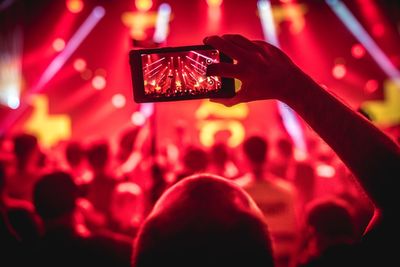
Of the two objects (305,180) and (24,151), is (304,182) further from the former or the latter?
(24,151)

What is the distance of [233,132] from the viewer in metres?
10.4

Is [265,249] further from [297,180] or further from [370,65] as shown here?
[370,65]

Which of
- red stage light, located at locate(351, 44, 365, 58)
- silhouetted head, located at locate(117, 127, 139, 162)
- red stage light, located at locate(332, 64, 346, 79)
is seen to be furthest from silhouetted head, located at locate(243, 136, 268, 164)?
red stage light, located at locate(351, 44, 365, 58)

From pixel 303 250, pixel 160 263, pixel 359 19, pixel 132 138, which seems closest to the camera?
pixel 160 263

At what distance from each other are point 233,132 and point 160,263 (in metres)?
9.53

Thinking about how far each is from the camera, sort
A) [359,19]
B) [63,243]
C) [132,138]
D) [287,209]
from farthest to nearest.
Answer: [359,19] < [132,138] < [287,209] < [63,243]

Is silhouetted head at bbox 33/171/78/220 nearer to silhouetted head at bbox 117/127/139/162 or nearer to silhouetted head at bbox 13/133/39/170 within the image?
silhouetted head at bbox 13/133/39/170

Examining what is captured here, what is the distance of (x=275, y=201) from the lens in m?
3.68

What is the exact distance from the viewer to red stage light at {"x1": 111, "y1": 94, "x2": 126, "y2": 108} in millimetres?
10695

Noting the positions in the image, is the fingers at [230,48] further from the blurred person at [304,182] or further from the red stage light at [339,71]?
the red stage light at [339,71]

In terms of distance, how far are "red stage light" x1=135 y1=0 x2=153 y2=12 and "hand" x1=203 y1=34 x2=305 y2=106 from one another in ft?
31.7

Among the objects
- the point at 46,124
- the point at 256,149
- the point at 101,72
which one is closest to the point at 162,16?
the point at 101,72

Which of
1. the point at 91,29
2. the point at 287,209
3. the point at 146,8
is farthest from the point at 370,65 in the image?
the point at 287,209

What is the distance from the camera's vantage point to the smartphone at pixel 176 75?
1.24 m
